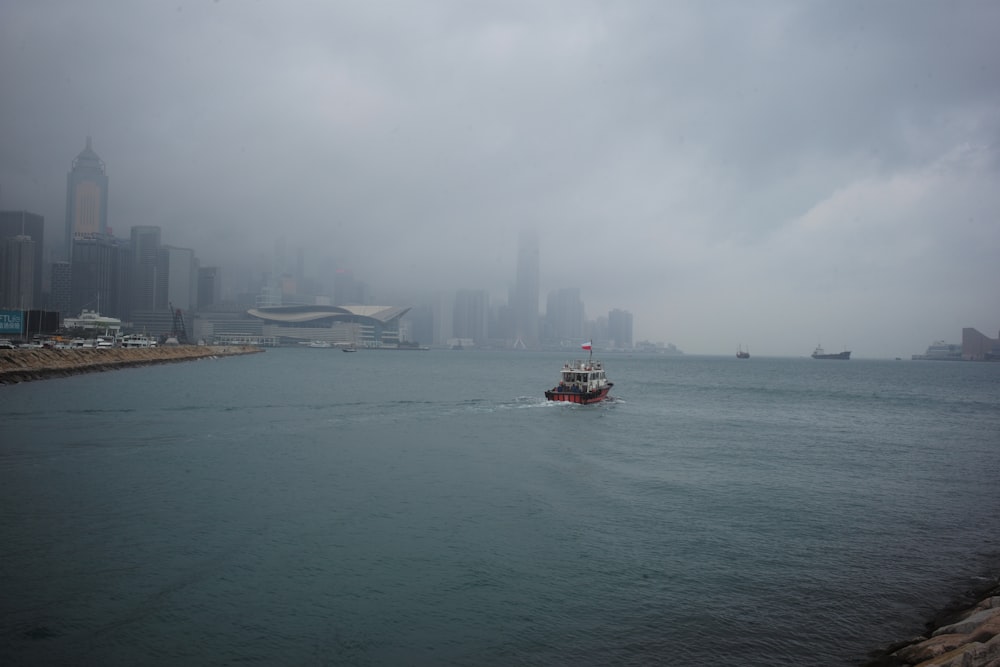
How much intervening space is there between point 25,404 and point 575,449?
27498 mm

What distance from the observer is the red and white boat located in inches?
1572

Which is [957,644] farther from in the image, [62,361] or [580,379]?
[62,361]

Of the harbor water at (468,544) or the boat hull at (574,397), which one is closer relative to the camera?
the harbor water at (468,544)

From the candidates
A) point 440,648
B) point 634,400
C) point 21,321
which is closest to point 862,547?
point 440,648

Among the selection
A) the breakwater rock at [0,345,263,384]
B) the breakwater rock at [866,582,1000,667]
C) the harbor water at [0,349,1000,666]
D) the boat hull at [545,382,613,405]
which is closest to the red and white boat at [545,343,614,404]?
the boat hull at [545,382,613,405]

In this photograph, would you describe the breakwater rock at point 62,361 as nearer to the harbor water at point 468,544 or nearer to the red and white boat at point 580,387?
the harbor water at point 468,544

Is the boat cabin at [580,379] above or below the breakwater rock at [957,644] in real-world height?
above

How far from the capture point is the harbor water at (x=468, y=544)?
28.5 ft

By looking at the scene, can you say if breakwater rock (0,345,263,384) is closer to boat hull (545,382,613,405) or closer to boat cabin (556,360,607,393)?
boat hull (545,382,613,405)

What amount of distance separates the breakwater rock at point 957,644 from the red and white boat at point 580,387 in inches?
1203

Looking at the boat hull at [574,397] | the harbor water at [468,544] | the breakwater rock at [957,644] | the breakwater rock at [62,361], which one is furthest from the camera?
the breakwater rock at [62,361]

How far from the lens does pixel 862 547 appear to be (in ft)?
42.1

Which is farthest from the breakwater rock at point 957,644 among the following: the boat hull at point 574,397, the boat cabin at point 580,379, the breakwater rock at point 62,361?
the breakwater rock at point 62,361

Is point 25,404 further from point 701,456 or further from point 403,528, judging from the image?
point 701,456
